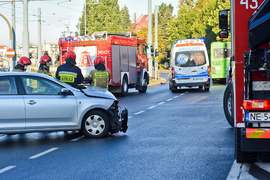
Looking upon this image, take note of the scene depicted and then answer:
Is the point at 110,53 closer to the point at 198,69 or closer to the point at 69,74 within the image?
the point at 198,69

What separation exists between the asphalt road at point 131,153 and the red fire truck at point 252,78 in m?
0.66

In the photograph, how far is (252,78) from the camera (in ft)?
21.4

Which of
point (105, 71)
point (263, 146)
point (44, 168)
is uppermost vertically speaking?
point (105, 71)

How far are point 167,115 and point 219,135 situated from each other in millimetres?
4491

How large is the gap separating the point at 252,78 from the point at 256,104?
1.50 ft

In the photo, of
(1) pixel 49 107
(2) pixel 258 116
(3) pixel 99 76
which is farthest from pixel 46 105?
(2) pixel 258 116

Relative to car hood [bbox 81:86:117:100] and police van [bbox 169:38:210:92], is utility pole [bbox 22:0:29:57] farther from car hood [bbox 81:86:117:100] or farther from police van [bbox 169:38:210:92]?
car hood [bbox 81:86:117:100]

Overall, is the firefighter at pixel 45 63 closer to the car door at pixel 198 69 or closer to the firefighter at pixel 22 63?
the firefighter at pixel 22 63

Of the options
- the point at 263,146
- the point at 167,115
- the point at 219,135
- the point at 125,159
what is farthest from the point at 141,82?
the point at 263,146

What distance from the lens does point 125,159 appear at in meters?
7.92

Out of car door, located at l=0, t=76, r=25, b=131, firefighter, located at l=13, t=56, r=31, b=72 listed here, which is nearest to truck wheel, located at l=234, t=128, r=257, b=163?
car door, located at l=0, t=76, r=25, b=131

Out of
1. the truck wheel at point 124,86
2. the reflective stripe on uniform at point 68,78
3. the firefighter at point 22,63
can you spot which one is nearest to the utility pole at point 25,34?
the truck wheel at point 124,86

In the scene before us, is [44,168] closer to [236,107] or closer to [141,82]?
[236,107]

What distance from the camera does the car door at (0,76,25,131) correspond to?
9625mm
